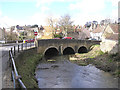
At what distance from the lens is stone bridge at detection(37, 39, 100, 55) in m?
35.7

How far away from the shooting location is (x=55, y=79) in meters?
18.7

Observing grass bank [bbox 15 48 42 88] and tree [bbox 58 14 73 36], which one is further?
tree [bbox 58 14 73 36]

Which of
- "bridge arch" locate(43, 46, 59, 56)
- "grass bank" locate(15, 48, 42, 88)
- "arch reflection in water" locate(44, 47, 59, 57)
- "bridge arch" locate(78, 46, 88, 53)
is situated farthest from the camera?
"bridge arch" locate(78, 46, 88, 53)

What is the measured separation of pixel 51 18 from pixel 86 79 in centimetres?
5292

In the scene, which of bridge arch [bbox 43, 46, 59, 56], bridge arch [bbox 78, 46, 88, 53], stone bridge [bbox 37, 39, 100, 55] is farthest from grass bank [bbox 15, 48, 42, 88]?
bridge arch [bbox 78, 46, 88, 53]

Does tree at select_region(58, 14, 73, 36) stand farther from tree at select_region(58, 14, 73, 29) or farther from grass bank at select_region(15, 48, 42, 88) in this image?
grass bank at select_region(15, 48, 42, 88)

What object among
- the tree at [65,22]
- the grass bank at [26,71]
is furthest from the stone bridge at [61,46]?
the tree at [65,22]

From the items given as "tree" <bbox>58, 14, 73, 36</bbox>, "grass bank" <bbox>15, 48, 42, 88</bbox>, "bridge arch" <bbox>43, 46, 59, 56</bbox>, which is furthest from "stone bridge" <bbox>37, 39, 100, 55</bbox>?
"tree" <bbox>58, 14, 73, 36</bbox>

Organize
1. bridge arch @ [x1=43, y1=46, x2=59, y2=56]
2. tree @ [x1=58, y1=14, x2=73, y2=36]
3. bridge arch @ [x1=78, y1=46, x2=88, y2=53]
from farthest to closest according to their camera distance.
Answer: tree @ [x1=58, y1=14, x2=73, y2=36] < bridge arch @ [x1=78, y1=46, x2=88, y2=53] < bridge arch @ [x1=43, y1=46, x2=59, y2=56]

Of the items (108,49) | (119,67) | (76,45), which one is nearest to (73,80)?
(119,67)

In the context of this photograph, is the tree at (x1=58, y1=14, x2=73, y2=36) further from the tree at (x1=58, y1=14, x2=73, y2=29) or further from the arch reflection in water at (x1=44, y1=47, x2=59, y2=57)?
the arch reflection in water at (x1=44, y1=47, x2=59, y2=57)

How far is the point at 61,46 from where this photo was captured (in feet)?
132

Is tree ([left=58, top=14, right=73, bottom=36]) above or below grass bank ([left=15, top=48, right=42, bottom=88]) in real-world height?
above

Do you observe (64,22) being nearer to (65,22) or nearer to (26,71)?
(65,22)
